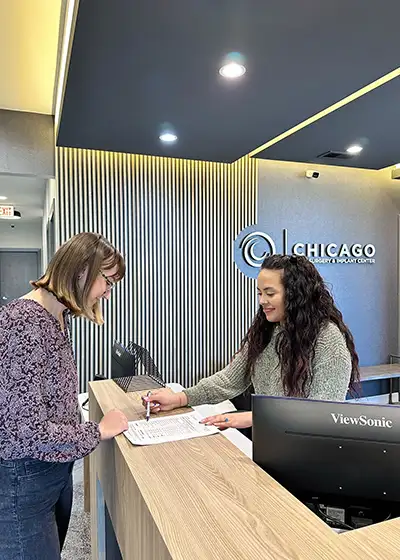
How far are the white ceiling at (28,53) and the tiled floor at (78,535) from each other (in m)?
3.14

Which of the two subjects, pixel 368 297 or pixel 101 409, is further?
pixel 368 297

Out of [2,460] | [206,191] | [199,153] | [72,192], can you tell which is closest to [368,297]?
[206,191]

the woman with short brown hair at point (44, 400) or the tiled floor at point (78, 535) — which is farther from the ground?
the woman with short brown hair at point (44, 400)

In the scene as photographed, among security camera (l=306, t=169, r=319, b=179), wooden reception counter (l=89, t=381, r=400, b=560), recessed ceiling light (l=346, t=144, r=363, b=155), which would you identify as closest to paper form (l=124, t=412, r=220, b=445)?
wooden reception counter (l=89, t=381, r=400, b=560)

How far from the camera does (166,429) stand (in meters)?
1.52

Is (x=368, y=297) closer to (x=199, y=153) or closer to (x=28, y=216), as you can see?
(x=199, y=153)

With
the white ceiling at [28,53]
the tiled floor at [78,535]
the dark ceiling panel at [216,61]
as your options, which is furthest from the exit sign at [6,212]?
the tiled floor at [78,535]

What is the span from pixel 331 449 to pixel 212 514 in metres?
0.38

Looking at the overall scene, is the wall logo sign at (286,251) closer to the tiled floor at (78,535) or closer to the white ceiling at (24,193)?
the white ceiling at (24,193)

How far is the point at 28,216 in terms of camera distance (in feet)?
32.1

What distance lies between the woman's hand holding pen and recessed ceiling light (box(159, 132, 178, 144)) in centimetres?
248

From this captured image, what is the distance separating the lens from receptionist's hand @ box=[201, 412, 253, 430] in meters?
1.60

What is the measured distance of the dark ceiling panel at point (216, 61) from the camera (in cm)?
191

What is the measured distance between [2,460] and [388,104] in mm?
3214
